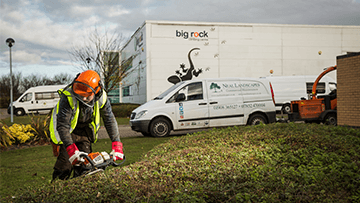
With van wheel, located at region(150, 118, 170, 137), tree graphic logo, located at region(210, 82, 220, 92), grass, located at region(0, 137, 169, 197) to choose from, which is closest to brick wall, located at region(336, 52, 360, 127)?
tree graphic logo, located at region(210, 82, 220, 92)

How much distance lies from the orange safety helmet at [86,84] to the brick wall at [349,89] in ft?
33.4

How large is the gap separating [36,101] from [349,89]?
24.3m

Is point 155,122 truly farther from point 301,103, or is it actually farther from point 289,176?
point 289,176

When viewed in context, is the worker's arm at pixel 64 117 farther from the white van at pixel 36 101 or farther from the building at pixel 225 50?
the white van at pixel 36 101

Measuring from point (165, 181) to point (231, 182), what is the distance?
2.29 ft

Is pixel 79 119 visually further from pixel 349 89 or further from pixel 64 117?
pixel 349 89

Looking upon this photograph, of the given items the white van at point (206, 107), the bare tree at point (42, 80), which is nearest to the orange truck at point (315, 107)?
the white van at point (206, 107)

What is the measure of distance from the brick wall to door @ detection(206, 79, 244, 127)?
3683mm

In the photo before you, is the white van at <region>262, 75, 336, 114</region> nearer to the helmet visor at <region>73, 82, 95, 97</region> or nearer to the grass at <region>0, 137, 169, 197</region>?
the grass at <region>0, 137, 169, 197</region>

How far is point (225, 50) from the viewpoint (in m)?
21.3

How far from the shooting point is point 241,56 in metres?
21.7

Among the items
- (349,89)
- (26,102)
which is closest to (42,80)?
(26,102)

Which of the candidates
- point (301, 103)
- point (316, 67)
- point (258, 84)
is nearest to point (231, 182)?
point (258, 84)

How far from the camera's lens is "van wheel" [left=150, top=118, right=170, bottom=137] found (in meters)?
10.7
